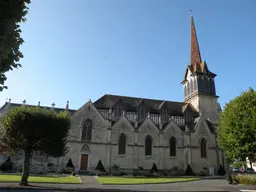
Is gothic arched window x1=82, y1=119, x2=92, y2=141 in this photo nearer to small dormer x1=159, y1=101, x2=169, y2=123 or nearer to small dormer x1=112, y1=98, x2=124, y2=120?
small dormer x1=112, y1=98, x2=124, y2=120

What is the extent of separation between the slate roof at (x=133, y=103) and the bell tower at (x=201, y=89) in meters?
3.83

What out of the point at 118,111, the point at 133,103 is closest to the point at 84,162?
the point at 118,111

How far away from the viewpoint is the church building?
3591 centimetres

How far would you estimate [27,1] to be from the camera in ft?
29.3

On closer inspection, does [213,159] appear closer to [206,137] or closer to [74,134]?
[206,137]

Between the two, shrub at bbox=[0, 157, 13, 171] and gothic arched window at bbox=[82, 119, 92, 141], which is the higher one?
gothic arched window at bbox=[82, 119, 92, 141]

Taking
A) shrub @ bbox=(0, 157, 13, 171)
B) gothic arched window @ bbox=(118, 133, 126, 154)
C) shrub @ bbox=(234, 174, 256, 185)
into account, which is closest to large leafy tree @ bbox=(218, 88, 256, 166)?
shrub @ bbox=(234, 174, 256, 185)

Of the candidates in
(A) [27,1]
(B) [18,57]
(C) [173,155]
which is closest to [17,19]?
(A) [27,1]

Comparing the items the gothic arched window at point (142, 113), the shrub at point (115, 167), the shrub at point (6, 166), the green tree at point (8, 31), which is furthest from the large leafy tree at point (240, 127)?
the shrub at point (6, 166)

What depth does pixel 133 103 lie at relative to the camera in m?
44.9

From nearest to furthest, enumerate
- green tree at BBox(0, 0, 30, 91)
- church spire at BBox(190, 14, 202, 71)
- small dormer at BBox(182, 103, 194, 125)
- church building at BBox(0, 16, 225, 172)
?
green tree at BBox(0, 0, 30, 91)
church building at BBox(0, 16, 225, 172)
small dormer at BBox(182, 103, 194, 125)
church spire at BBox(190, 14, 202, 71)

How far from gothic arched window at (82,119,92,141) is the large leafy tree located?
20.4 metres

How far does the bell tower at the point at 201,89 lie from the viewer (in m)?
45.3

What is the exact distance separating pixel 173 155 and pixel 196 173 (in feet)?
16.0
